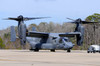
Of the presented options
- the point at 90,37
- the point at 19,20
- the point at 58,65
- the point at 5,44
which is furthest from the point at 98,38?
the point at 58,65

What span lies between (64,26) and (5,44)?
3424cm

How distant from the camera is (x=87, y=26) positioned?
87.9 meters

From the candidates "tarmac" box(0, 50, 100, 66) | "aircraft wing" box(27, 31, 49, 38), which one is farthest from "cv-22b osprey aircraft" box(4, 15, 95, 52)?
"tarmac" box(0, 50, 100, 66)

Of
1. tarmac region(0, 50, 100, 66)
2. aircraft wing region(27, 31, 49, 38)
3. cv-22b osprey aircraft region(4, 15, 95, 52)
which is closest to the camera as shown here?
tarmac region(0, 50, 100, 66)

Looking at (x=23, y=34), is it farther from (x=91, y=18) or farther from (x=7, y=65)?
(x=91, y=18)

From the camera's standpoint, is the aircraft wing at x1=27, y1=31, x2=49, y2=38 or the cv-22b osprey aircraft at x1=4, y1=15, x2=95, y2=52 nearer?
the cv-22b osprey aircraft at x1=4, y1=15, x2=95, y2=52

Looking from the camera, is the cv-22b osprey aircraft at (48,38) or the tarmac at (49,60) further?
the cv-22b osprey aircraft at (48,38)

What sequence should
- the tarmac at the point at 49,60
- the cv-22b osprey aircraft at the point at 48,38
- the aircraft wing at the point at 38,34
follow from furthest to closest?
the aircraft wing at the point at 38,34 → the cv-22b osprey aircraft at the point at 48,38 → the tarmac at the point at 49,60

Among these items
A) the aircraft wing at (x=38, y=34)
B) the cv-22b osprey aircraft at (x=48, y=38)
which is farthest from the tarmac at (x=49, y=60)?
the aircraft wing at (x=38, y=34)

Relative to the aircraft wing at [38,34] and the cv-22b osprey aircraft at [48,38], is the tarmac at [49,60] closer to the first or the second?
the cv-22b osprey aircraft at [48,38]

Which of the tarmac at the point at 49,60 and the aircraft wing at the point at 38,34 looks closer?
the tarmac at the point at 49,60

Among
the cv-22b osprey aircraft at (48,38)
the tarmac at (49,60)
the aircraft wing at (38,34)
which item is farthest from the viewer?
the aircraft wing at (38,34)

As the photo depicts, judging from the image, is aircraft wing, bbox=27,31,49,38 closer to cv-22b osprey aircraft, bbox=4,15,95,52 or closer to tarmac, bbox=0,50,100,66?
cv-22b osprey aircraft, bbox=4,15,95,52

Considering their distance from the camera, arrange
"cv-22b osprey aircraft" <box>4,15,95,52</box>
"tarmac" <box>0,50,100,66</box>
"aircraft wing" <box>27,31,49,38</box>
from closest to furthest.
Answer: "tarmac" <box>0,50,100,66</box>, "cv-22b osprey aircraft" <box>4,15,95,52</box>, "aircraft wing" <box>27,31,49,38</box>
